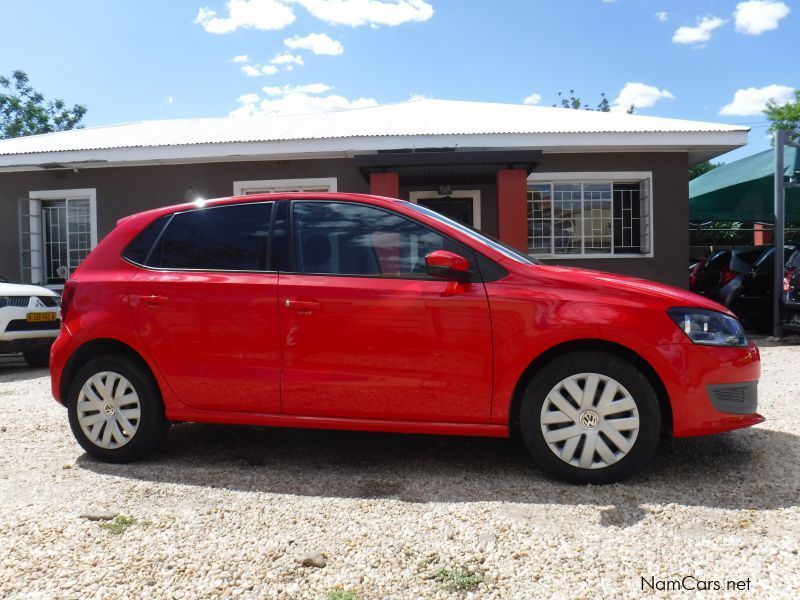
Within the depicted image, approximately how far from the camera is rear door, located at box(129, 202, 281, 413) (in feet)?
10.6

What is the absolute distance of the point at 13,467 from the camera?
351 centimetres

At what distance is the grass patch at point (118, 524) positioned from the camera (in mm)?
2572

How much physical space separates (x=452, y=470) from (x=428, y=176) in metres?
6.27

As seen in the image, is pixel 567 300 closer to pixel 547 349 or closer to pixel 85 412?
pixel 547 349

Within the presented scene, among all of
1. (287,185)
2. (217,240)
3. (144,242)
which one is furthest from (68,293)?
(287,185)

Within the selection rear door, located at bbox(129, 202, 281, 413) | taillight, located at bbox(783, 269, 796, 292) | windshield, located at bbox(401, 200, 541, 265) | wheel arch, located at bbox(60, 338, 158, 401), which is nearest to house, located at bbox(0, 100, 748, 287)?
taillight, located at bbox(783, 269, 796, 292)

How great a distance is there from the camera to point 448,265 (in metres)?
2.99

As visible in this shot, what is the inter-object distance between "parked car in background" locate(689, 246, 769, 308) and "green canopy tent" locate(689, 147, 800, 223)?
2.83 m

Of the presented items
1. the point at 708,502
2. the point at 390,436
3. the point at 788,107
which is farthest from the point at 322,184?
the point at 788,107

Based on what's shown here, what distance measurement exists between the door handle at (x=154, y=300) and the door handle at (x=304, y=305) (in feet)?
2.49

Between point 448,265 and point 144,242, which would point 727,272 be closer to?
point 448,265

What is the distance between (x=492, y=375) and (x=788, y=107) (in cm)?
2519

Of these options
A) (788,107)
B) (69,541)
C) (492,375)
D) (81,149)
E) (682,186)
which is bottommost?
(69,541)

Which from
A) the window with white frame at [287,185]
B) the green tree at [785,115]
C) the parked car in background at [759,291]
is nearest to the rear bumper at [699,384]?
the window with white frame at [287,185]
